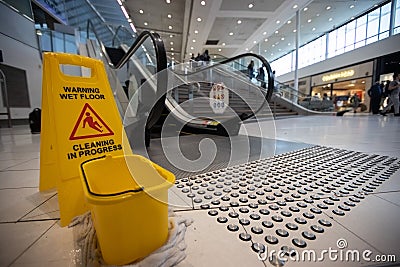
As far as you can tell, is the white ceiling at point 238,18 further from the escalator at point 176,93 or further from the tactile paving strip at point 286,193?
the tactile paving strip at point 286,193

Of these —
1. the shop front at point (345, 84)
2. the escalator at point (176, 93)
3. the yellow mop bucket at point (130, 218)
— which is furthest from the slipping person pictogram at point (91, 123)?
the shop front at point (345, 84)

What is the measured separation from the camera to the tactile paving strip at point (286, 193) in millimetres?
788

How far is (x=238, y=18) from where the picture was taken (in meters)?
10.9

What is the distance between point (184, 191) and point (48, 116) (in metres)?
0.84

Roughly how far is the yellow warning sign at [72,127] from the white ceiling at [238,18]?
31.8 feet

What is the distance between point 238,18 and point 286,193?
1214 centimetres

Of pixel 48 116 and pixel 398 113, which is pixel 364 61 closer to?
pixel 398 113

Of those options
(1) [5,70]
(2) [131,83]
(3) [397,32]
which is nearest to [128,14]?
(1) [5,70]

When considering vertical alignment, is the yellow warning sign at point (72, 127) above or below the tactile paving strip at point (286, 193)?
above

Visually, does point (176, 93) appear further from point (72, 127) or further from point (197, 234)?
point (197, 234)

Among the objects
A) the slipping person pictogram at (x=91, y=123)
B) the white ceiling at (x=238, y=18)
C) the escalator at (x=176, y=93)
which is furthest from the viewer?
the white ceiling at (x=238, y=18)

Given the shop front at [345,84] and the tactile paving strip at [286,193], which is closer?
the tactile paving strip at [286,193]

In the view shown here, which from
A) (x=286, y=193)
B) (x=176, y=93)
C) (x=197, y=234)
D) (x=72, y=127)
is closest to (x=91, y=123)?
(x=72, y=127)

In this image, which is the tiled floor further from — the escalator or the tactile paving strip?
the escalator
